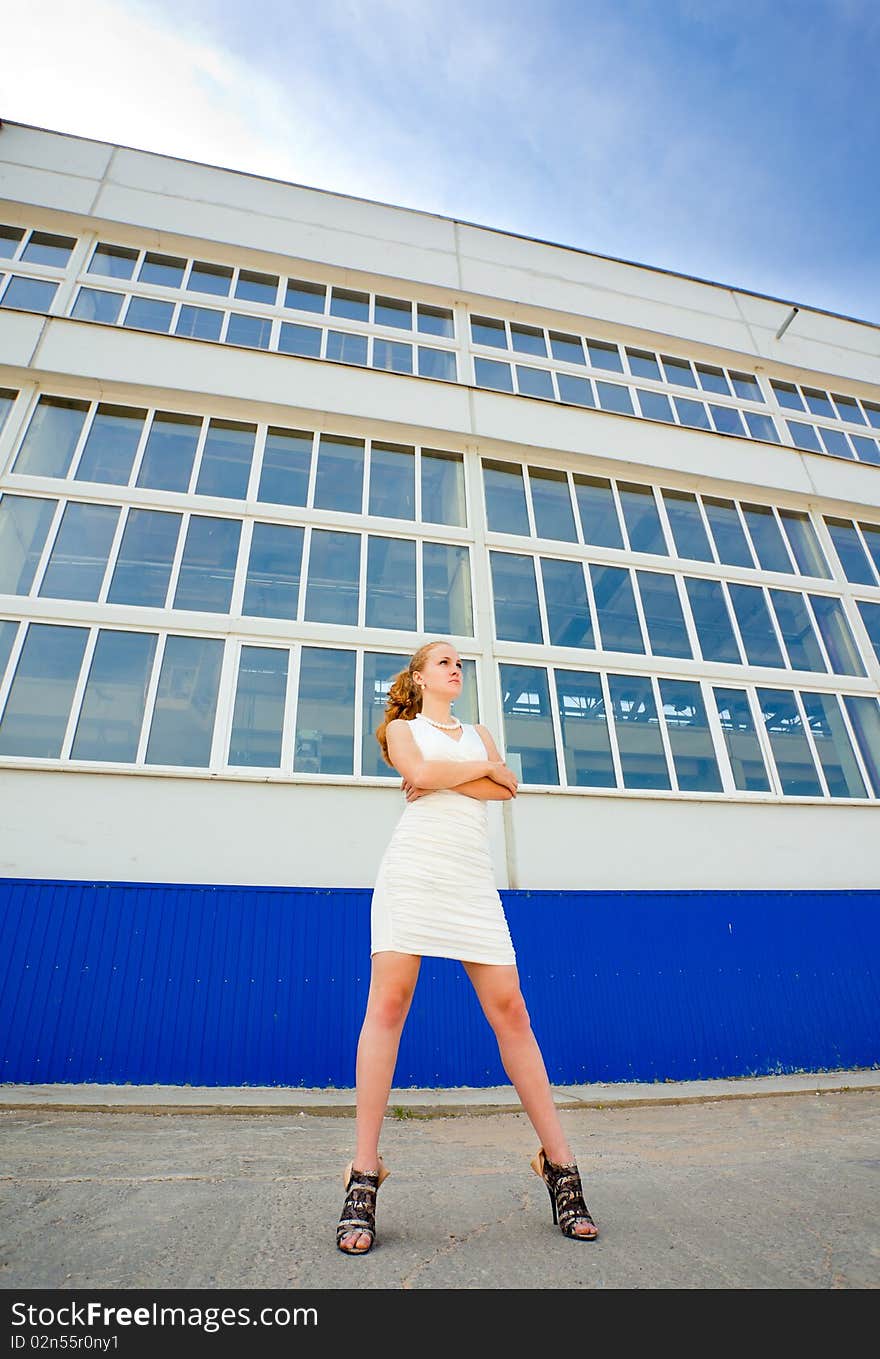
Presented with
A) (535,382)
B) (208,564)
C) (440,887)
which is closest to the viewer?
(440,887)

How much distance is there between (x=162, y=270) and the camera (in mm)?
11844

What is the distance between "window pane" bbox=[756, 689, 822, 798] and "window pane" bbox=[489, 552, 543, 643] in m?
3.99

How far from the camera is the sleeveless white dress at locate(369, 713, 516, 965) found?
6.74 feet

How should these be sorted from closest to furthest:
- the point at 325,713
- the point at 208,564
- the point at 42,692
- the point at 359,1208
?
the point at 359,1208, the point at 42,692, the point at 325,713, the point at 208,564

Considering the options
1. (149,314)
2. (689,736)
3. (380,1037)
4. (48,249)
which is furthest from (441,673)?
(48,249)

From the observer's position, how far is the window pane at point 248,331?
11.4 meters

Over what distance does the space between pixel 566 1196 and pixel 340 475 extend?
10.2m

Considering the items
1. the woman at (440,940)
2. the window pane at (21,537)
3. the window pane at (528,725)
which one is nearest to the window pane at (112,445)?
the window pane at (21,537)

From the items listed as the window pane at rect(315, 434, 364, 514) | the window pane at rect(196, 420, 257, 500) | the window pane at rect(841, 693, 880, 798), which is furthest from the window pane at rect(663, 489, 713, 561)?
the window pane at rect(196, 420, 257, 500)

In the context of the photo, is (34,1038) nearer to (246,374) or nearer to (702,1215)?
(702,1215)

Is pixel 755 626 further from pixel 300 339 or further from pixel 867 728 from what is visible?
pixel 300 339
